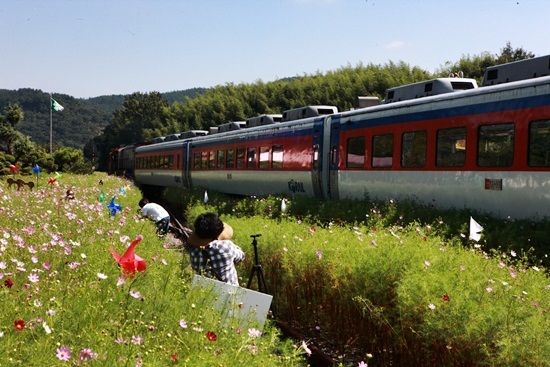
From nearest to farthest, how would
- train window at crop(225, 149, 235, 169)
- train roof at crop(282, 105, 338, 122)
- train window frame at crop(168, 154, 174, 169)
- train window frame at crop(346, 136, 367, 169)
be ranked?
train window frame at crop(346, 136, 367, 169), train roof at crop(282, 105, 338, 122), train window at crop(225, 149, 235, 169), train window frame at crop(168, 154, 174, 169)

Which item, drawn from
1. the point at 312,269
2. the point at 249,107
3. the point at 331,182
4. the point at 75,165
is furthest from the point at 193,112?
the point at 312,269

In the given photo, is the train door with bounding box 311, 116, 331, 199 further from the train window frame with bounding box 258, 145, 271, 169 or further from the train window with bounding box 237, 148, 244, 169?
the train window with bounding box 237, 148, 244, 169

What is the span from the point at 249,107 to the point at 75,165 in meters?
26.9

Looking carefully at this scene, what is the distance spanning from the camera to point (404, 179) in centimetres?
1475

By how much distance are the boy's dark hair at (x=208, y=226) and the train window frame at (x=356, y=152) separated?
10155 millimetres

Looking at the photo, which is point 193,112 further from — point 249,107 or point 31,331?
point 31,331

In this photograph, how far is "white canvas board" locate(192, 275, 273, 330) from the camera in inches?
219

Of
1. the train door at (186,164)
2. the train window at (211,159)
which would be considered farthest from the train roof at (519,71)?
the train door at (186,164)

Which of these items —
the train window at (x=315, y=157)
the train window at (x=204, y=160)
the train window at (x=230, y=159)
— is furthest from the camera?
the train window at (x=204, y=160)

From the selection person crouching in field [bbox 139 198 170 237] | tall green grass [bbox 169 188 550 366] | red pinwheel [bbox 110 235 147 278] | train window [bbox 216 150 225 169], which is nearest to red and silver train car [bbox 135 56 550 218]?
tall green grass [bbox 169 188 550 366]

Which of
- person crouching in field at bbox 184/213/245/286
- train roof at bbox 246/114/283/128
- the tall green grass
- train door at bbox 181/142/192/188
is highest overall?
train roof at bbox 246/114/283/128

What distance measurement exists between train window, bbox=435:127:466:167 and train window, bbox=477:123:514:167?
1.62ft

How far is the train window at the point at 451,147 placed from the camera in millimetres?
12898

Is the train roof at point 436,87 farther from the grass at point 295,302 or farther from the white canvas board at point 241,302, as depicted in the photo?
the white canvas board at point 241,302
